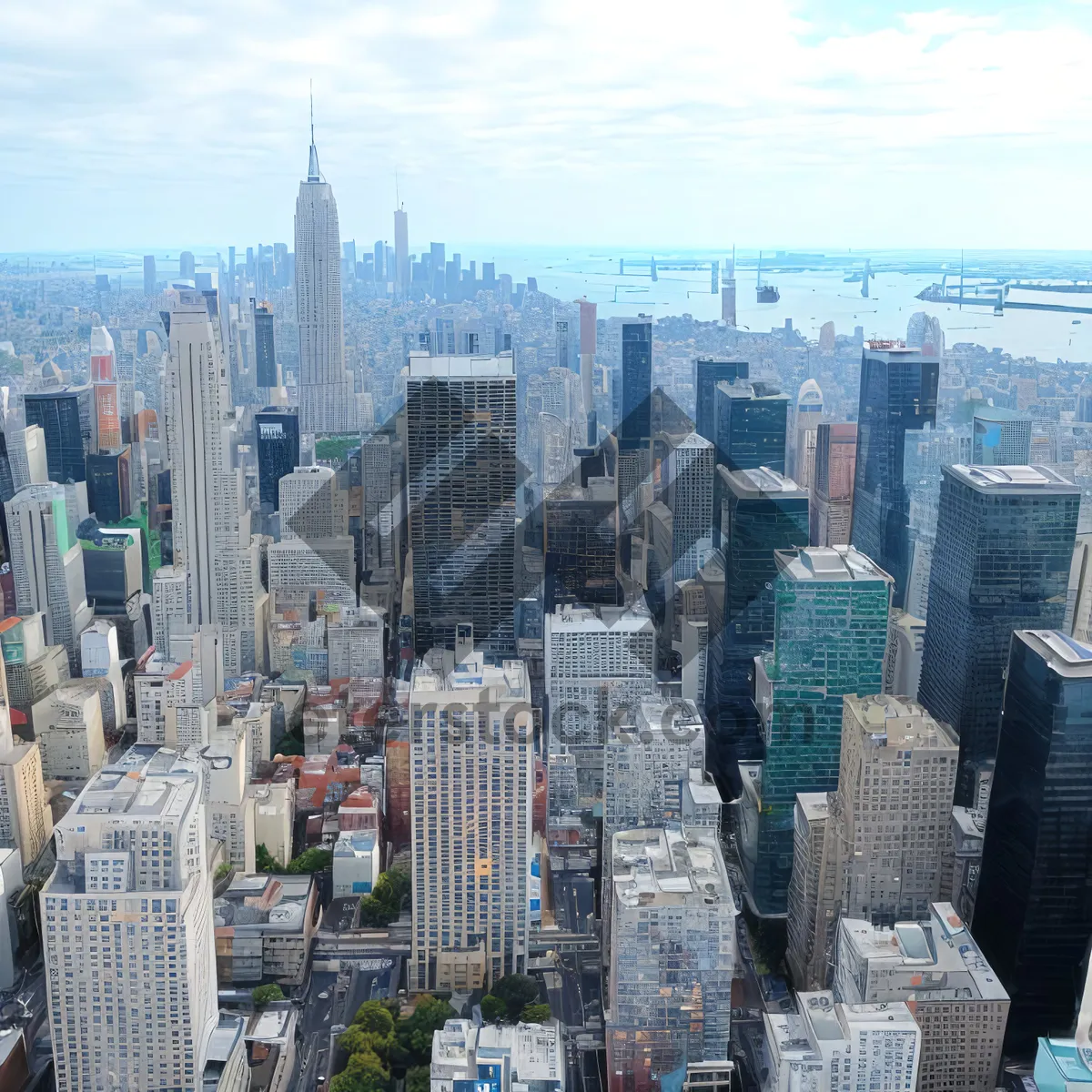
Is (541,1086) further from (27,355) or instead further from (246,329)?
(246,329)

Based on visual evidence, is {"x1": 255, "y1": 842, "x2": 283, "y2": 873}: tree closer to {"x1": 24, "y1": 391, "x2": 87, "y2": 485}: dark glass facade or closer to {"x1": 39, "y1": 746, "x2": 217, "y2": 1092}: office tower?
{"x1": 39, "y1": 746, "x2": 217, "y2": 1092}: office tower

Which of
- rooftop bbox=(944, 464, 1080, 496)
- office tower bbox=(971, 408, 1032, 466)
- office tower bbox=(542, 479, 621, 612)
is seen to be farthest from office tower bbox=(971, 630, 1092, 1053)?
office tower bbox=(542, 479, 621, 612)

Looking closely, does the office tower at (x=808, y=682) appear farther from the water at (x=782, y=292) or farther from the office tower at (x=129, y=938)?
the office tower at (x=129, y=938)

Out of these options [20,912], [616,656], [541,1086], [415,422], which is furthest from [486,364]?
[541,1086]

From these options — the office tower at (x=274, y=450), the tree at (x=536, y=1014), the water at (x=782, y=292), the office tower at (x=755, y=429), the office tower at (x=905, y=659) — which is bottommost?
the tree at (x=536, y=1014)

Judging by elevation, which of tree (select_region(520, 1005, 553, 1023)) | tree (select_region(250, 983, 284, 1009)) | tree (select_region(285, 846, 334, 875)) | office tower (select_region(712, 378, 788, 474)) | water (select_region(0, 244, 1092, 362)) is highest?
water (select_region(0, 244, 1092, 362))

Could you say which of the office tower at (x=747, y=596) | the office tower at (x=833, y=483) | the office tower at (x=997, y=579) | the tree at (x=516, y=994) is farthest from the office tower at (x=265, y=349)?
the tree at (x=516, y=994)
